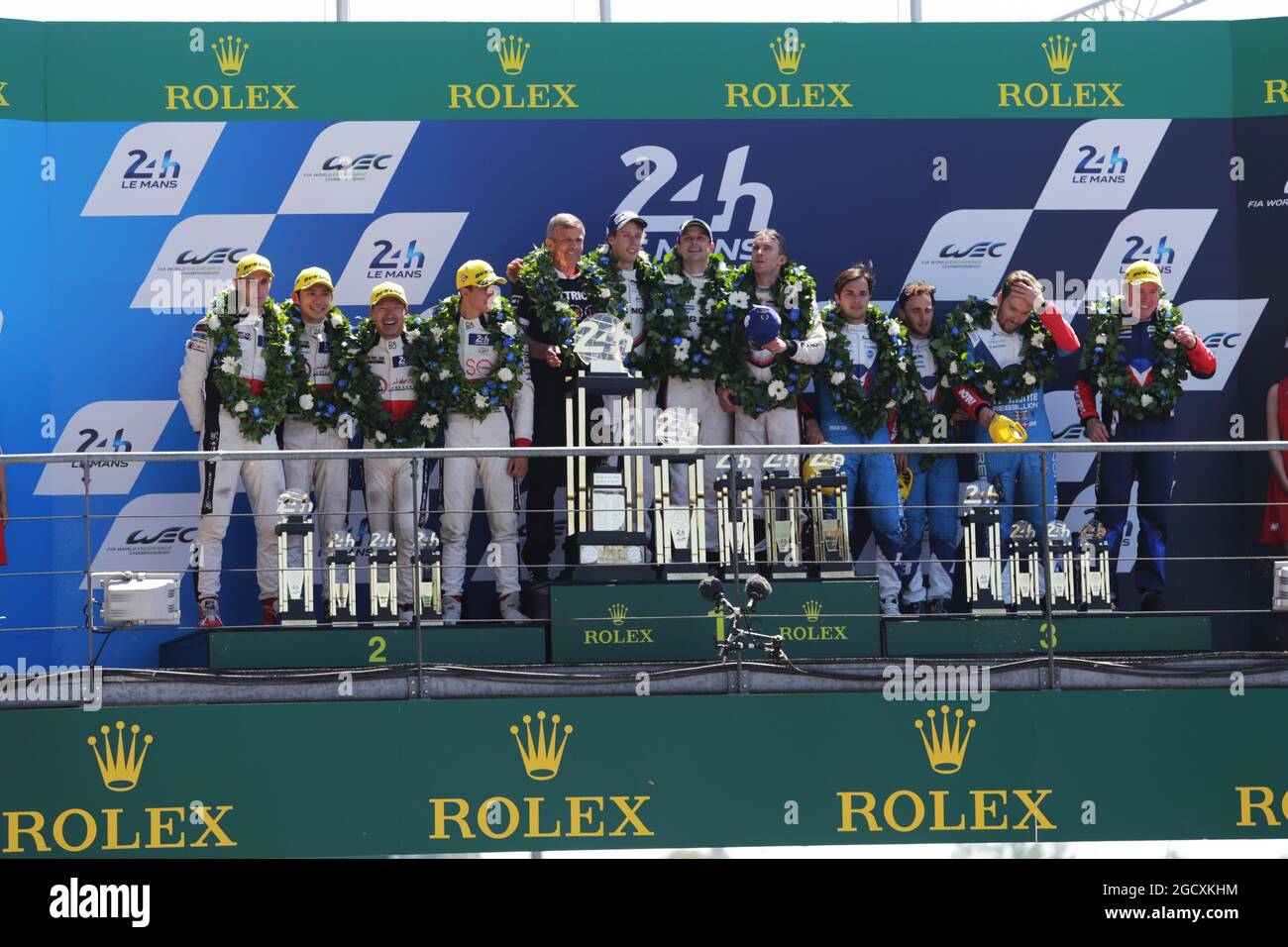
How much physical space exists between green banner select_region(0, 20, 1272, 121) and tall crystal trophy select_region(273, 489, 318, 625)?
3.13 m

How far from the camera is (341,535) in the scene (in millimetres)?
8398

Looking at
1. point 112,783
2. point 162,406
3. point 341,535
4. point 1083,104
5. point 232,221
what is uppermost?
point 1083,104

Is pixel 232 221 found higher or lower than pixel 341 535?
higher

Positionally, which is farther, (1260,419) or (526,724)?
(1260,419)

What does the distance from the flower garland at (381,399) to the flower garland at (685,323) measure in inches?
49.7

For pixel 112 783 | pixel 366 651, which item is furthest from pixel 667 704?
pixel 112 783

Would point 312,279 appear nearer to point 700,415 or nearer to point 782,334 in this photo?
point 700,415

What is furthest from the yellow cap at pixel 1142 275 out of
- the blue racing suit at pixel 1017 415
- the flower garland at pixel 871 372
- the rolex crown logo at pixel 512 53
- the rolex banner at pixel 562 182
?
the rolex crown logo at pixel 512 53

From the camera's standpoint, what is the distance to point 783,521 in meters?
8.42

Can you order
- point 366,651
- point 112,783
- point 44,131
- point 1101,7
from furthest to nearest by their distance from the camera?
point 1101,7, point 44,131, point 366,651, point 112,783


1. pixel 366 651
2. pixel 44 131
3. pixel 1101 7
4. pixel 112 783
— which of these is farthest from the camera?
pixel 1101 7

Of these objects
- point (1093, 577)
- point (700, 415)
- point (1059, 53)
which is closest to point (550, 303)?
point (700, 415)

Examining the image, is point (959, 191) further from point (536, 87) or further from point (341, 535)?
point (341, 535)

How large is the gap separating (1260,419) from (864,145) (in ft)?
10.5
